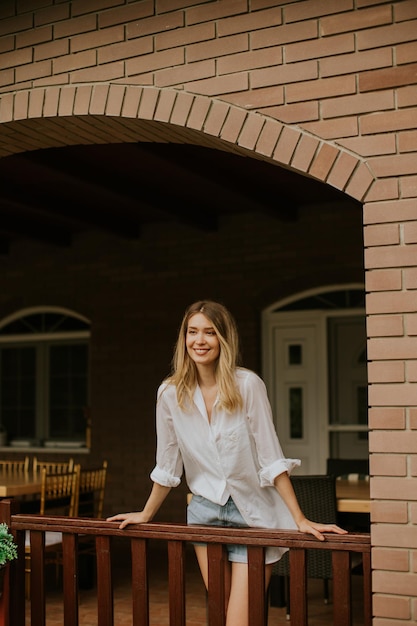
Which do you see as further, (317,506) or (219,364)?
(317,506)

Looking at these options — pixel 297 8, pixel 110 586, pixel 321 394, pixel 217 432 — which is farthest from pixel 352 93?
pixel 321 394

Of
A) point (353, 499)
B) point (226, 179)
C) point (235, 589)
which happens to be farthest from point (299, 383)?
point (235, 589)

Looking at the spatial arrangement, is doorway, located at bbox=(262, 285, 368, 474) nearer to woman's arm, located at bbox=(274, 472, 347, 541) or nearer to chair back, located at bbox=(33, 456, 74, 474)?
chair back, located at bbox=(33, 456, 74, 474)

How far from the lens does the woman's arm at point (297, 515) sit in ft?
11.6

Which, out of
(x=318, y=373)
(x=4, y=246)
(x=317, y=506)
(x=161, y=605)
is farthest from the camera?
(x=4, y=246)

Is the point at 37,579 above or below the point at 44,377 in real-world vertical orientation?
below

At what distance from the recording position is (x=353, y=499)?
5895mm

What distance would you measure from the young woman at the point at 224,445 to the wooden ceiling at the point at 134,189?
3.27 metres

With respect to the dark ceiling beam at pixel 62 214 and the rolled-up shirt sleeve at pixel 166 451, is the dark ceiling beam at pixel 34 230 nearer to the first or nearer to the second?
the dark ceiling beam at pixel 62 214

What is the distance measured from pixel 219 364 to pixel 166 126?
1347mm

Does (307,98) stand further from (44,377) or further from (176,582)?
(44,377)

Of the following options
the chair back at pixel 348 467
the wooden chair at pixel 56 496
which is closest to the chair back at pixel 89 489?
the wooden chair at pixel 56 496

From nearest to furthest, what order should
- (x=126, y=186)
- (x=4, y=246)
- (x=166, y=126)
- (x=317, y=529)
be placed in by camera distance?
1. (x=317, y=529)
2. (x=166, y=126)
3. (x=126, y=186)
4. (x=4, y=246)

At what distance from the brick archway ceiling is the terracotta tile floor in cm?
331
